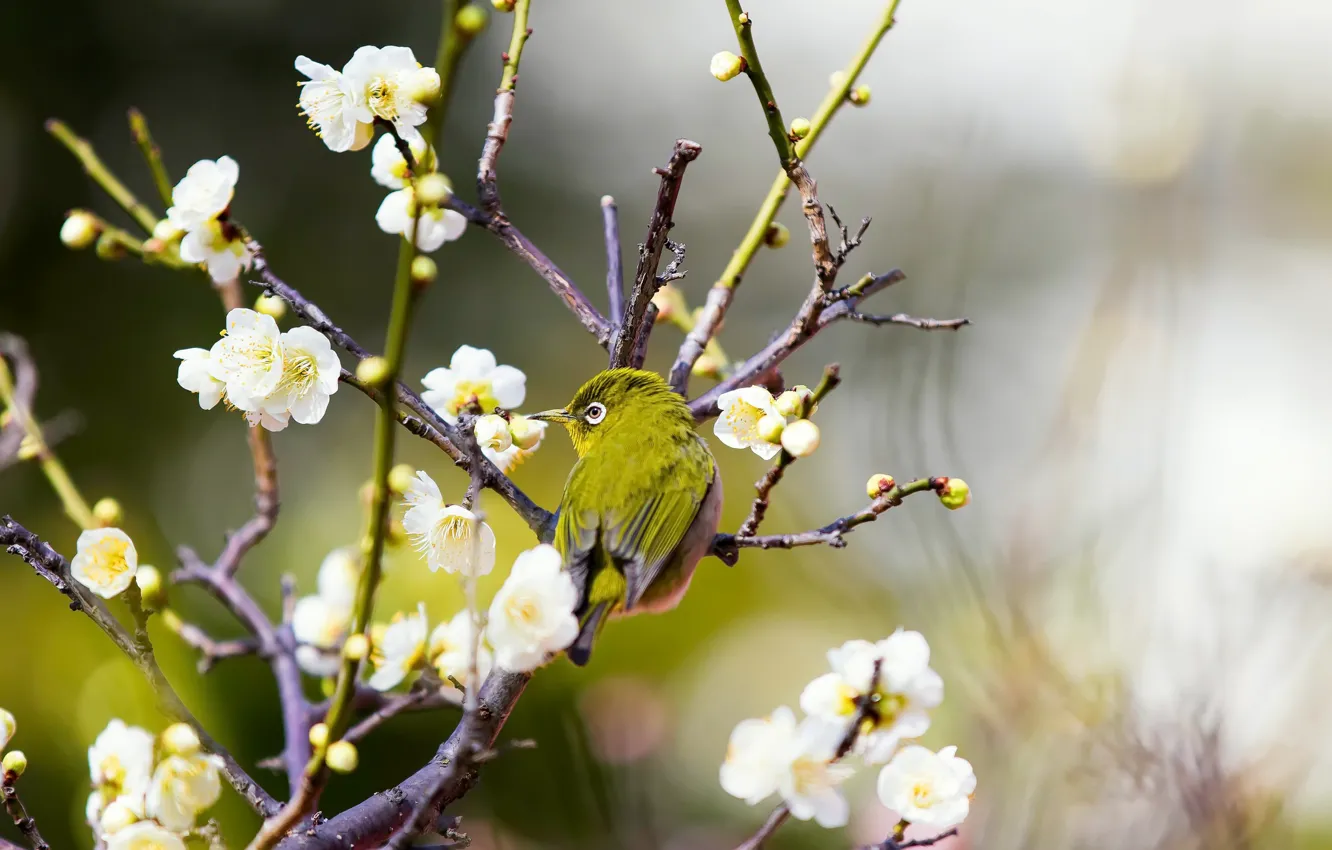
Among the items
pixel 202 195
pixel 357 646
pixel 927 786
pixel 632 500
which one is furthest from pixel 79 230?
pixel 927 786

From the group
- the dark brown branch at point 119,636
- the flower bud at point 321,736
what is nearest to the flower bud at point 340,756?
the flower bud at point 321,736

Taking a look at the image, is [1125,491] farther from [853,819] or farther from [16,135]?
[16,135]

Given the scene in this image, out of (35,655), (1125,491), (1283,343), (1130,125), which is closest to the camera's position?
(1125,491)

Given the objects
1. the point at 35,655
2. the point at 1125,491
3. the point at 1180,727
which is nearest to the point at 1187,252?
the point at 1125,491

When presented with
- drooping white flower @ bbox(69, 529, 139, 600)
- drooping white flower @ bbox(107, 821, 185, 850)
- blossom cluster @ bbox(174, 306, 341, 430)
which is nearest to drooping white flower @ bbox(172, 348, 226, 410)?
blossom cluster @ bbox(174, 306, 341, 430)

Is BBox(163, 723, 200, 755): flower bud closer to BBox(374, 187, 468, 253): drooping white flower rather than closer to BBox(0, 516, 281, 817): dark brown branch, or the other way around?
BBox(0, 516, 281, 817): dark brown branch

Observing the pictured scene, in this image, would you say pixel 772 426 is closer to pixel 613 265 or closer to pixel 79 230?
pixel 613 265
